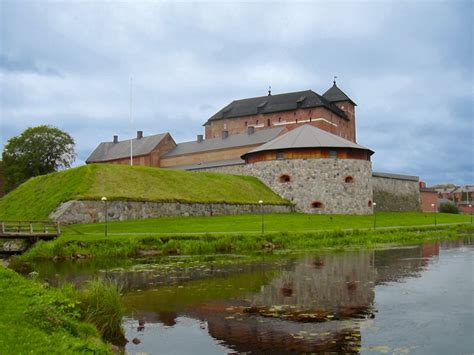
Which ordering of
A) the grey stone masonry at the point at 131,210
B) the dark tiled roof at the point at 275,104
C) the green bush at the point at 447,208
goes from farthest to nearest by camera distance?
the green bush at the point at 447,208
the dark tiled roof at the point at 275,104
the grey stone masonry at the point at 131,210

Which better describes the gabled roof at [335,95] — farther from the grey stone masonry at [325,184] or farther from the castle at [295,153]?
the grey stone masonry at [325,184]

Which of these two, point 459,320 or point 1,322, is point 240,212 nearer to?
point 459,320

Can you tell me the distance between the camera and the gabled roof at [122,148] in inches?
2703

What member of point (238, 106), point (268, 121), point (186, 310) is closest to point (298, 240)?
point (186, 310)

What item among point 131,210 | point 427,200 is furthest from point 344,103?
point 131,210

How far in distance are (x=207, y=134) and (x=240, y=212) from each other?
4115 cm

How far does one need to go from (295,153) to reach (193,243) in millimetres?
22001

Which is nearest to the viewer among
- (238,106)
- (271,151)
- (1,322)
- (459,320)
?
(1,322)

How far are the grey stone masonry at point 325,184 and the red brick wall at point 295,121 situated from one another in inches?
924

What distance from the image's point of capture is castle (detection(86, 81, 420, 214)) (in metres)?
43.1

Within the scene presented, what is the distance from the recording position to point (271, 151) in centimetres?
4519

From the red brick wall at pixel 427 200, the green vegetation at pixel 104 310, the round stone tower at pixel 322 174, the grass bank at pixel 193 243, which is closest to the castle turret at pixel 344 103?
the red brick wall at pixel 427 200

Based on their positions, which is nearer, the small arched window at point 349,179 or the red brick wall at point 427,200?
the small arched window at point 349,179

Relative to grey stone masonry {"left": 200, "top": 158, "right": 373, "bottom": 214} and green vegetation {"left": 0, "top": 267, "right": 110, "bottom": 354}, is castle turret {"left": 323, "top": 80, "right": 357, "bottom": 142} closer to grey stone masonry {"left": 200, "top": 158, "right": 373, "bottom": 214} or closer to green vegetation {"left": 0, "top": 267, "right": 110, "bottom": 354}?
grey stone masonry {"left": 200, "top": 158, "right": 373, "bottom": 214}
